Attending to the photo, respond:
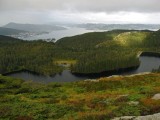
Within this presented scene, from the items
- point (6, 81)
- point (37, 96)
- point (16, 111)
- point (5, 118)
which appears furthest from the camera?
point (6, 81)

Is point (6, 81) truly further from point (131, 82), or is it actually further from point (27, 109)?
point (27, 109)

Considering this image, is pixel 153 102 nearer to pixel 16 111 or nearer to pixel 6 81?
pixel 16 111

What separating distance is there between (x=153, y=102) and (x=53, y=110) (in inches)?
677

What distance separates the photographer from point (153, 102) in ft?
149

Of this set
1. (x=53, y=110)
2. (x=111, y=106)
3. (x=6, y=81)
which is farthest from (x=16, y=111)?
(x=6, y=81)

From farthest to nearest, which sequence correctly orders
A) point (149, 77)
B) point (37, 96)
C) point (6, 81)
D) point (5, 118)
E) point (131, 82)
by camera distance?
1. point (6, 81)
2. point (149, 77)
3. point (131, 82)
4. point (37, 96)
5. point (5, 118)

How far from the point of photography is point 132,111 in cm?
4081

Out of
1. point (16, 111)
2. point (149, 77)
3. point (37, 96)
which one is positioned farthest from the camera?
point (149, 77)

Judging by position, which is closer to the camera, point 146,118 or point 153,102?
point 146,118

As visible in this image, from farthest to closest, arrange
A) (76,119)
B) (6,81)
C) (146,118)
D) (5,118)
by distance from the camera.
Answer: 1. (6,81)
2. (5,118)
3. (76,119)
4. (146,118)

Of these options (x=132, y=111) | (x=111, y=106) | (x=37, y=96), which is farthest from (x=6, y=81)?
(x=132, y=111)

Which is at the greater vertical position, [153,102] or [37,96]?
[153,102]

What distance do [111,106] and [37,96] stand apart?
30.3 metres

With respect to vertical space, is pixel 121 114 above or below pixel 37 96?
above
